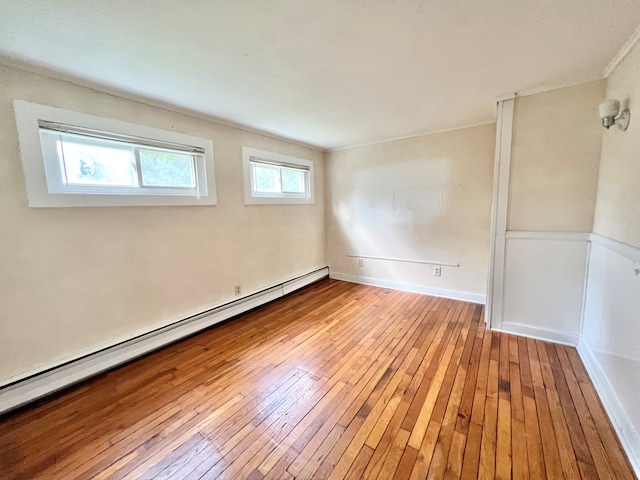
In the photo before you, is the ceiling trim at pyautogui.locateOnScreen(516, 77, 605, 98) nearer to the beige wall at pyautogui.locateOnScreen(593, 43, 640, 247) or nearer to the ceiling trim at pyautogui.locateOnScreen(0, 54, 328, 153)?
the beige wall at pyautogui.locateOnScreen(593, 43, 640, 247)

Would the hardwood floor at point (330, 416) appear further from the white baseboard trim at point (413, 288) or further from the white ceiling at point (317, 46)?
the white ceiling at point (317, 46)

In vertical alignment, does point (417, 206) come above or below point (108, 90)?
below

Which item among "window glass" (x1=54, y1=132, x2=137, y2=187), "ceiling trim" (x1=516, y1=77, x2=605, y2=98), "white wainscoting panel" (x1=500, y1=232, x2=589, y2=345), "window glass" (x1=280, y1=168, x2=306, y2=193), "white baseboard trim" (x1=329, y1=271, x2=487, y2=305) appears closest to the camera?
"window glass" (x1=54, y1=132, x2=137, y2=187)

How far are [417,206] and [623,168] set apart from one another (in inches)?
81.6

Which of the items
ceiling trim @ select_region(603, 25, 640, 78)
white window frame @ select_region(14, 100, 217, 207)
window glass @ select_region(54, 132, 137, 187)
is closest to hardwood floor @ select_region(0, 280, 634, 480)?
white window frame @ select_region(14, 100, 217, 207)

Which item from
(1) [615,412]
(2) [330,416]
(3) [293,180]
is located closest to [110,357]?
(2) [330,416]

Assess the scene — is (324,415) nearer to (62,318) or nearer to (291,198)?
(62,318)

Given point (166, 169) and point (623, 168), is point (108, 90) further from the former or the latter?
point (623, 168)

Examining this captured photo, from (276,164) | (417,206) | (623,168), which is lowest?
(417,206)

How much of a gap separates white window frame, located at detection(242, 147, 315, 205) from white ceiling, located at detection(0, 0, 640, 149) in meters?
0.81

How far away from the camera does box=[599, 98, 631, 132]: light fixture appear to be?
5.35 ft

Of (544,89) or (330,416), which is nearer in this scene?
(330,416)

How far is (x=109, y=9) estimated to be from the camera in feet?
3.92

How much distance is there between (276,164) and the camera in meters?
3.56
